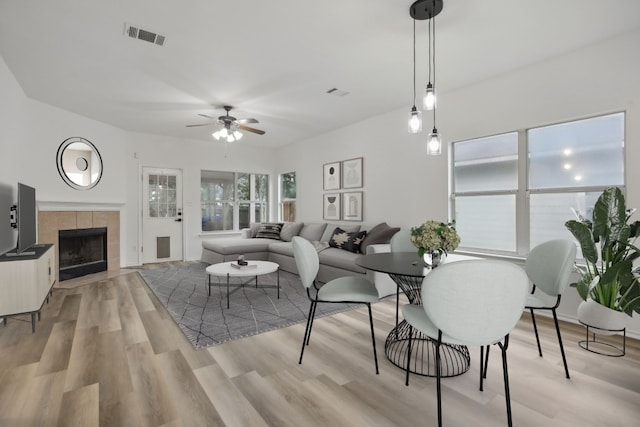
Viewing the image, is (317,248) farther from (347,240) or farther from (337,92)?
(337,92)

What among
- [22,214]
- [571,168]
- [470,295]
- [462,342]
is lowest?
[462,342]

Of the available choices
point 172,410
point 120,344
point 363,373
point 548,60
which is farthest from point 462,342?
point 548,60

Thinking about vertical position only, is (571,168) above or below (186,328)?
above

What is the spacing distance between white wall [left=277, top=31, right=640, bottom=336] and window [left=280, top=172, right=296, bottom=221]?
85 centimetres

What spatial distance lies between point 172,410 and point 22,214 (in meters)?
2.80

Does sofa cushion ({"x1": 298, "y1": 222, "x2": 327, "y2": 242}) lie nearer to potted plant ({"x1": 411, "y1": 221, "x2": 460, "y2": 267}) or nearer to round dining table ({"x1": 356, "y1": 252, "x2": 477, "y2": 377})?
round dining table ({"x1": 356, "y1": 252, "x2": 477, "y2": 377})

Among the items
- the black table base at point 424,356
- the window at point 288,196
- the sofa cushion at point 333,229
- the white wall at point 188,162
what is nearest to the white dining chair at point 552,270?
the black table base at point 424,356

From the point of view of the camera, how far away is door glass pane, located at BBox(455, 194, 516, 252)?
12.0 ft

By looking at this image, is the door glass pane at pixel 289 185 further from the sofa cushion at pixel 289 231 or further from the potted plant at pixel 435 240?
the potted plant at pixel 435 240

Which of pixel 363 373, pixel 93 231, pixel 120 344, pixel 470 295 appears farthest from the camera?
pixel 93 231

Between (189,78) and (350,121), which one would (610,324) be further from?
(189,78)

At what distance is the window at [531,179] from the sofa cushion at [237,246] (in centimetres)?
340

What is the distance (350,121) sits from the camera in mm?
5410

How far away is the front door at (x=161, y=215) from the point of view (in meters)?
6.25
